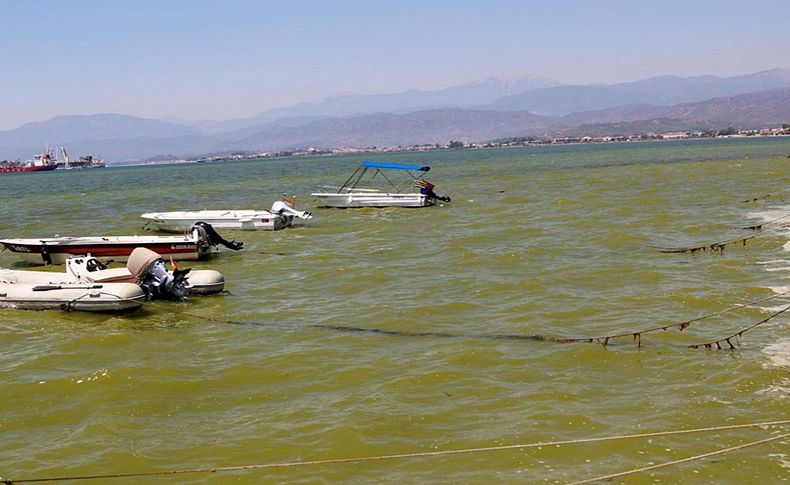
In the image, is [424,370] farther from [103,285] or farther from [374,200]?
[374,200]

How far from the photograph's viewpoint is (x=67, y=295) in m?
17.7

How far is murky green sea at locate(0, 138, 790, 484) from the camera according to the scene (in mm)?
9289

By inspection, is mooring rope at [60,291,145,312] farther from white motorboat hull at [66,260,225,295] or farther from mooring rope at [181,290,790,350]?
mooring rope at [181,290,790,350]

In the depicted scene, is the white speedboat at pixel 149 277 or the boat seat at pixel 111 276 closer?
the white speedboat at pixel 149 277

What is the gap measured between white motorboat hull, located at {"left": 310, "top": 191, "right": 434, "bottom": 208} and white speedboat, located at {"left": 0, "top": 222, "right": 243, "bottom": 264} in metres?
14.9

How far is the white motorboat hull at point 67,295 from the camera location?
17219mm

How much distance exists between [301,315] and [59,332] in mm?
5346

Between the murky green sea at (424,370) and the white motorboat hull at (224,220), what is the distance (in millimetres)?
7222

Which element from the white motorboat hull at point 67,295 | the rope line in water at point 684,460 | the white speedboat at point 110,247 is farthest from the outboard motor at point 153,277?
Result: the rope line in water at point 684,460

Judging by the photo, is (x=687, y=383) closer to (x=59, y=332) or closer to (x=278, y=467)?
(x=278, y=467)

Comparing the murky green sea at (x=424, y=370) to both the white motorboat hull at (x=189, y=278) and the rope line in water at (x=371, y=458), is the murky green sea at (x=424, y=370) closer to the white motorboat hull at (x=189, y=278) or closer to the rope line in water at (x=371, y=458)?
the rope line in water at (x=371, y=458)

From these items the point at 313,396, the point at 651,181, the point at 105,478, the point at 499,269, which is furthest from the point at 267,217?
the point at 651,181

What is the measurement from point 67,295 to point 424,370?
9.90 metres

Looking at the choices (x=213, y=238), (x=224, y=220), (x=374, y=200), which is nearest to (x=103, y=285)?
(x=213, y=238)
